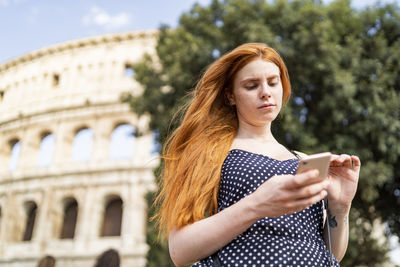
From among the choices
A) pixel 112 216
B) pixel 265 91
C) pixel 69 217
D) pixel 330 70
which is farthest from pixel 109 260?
pixel 69 217

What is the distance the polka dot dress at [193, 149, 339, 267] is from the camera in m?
1.39

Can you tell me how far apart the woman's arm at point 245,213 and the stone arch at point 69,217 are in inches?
814

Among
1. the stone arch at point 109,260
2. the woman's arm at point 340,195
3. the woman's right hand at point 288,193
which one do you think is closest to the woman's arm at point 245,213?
the woman's right hand at point 288,193

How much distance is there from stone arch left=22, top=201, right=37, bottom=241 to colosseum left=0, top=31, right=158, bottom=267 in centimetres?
5

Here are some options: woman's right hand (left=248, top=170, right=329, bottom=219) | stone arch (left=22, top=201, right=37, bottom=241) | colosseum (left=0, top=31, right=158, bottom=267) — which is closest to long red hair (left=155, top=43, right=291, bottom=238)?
woman's right hand (left=248, top=170, right=329, bottom=219)

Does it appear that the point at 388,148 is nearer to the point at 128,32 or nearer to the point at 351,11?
the point at 351,11

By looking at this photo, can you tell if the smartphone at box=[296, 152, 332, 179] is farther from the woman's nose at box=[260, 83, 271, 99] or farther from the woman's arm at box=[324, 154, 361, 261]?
the woman's nose at box=[260, 83, 271, 99]

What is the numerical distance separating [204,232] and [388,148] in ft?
28.1

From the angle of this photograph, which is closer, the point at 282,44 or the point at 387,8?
the point at 282,44

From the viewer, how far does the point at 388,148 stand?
345 inches

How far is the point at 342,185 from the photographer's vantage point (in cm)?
162

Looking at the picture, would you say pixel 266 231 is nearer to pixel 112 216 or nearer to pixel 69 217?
pixel 112 216

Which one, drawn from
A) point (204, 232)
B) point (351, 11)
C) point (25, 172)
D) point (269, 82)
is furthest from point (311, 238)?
point (25, 172)

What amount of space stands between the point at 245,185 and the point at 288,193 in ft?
1.20
